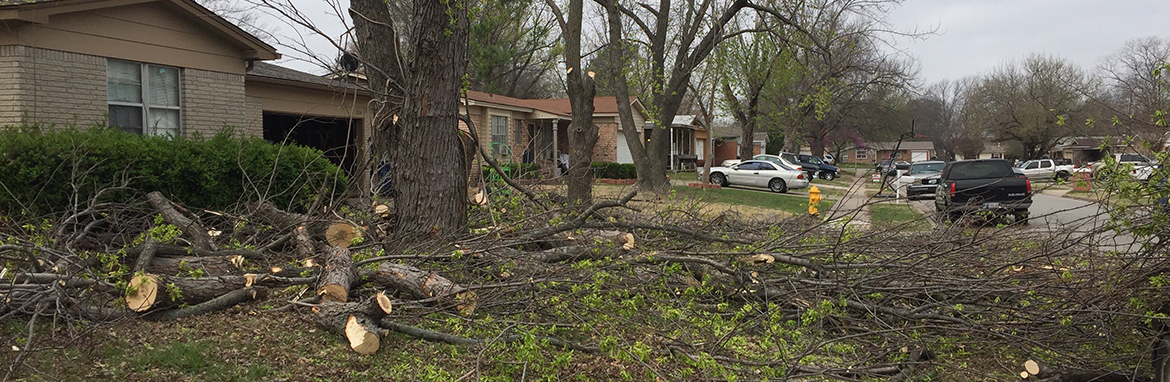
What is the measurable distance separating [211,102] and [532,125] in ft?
57.5

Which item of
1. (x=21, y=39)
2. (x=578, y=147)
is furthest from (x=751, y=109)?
(x=21, y=39)

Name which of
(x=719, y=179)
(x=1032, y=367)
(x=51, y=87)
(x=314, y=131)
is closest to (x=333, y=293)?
(x=1032, y=367)

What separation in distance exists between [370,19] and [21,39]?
5830 millimetres

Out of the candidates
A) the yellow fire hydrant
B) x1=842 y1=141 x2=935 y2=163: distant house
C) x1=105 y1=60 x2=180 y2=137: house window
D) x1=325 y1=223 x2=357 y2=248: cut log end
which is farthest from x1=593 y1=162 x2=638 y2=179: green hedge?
x1=842 y1=141 x2=935 y2=163: distant house

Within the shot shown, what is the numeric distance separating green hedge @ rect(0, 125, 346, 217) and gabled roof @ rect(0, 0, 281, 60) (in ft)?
5.42

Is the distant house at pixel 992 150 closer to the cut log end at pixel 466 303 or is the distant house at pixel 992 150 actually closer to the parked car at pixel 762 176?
the parked car at pixel 762 176

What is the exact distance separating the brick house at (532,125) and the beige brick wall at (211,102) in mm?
6694

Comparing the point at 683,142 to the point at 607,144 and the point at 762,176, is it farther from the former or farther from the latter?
the point at 762,176

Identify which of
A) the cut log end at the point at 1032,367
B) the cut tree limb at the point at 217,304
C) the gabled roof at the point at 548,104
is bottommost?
the cut log end at the point at 1032,367

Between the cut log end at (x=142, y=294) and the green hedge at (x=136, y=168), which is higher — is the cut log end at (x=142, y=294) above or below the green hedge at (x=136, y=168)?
below

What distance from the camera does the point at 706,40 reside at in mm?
20172

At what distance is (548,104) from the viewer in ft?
109

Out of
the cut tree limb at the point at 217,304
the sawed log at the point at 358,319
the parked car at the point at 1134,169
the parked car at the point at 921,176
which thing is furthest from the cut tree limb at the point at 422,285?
the parked car at the point at 921,176

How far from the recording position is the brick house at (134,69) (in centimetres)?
1026
